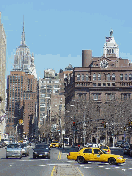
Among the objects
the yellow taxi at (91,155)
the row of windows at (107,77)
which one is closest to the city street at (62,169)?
the yellow taxi at (91,155)

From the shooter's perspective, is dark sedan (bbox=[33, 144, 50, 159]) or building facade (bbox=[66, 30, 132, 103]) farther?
building facade (bbox=[66, 30, 132, 103])

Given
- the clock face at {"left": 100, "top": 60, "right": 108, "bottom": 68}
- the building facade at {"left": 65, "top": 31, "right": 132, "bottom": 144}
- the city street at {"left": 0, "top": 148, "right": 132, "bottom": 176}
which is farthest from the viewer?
the clock face at {"left": 100, "top": 60, "right": 108, "bottom": 68}

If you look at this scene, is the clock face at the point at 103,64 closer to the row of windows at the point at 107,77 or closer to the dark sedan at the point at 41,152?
the row of windows at the point at 107,77

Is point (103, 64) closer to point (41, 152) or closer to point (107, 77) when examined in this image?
point (107, 77)

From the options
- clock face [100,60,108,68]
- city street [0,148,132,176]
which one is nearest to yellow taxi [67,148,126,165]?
city street [0,148,132,176]

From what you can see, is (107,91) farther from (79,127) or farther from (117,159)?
Result: (117,159)

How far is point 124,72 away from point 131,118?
47.6 metres

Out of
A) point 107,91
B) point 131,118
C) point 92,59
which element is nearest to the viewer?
point 131,118

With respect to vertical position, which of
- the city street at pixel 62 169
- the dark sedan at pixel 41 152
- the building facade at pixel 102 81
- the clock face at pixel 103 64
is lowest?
the city street at pixel 62 169

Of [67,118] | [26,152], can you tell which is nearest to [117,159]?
[26,152]

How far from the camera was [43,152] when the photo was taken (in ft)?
179

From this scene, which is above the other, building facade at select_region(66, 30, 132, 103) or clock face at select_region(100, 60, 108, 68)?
clock face at select_region(100, 60, 108, 68)

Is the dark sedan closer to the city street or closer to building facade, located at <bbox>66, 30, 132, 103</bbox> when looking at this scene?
the city street

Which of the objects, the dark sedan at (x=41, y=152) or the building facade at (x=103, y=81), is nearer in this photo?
the dark sedan at (x=41, y=152)
